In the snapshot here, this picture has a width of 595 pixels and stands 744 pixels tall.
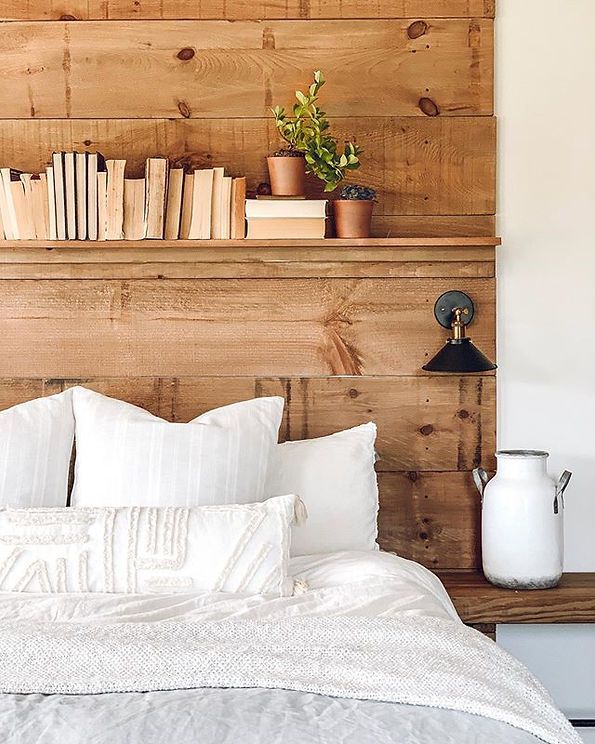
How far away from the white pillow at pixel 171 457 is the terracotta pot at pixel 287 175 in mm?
581

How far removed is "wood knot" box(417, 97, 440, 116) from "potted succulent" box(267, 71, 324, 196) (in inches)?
11.7

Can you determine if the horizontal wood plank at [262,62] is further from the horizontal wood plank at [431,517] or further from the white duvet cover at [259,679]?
the white duvet cover at [259,679]

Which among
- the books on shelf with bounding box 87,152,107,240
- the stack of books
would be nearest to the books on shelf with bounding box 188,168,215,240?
the stack of books

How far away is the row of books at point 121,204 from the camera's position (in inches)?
103

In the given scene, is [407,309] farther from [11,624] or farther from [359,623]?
[11,624]

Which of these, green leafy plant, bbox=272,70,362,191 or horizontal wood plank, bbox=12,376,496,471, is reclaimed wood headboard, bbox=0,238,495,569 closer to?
horizontal wood plank, bbox=12,376,496,471

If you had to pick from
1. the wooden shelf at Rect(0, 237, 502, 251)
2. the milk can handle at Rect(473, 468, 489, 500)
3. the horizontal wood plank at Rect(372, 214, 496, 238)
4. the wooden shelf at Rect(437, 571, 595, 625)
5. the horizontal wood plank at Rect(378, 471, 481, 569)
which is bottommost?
the wooden shelf at Rect(437, 571, 595, 625)

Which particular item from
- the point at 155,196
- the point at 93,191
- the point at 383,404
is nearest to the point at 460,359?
the point at 383,404

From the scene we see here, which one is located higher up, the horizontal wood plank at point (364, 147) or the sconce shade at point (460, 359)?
the horizontal wood plank at point (364, 147)

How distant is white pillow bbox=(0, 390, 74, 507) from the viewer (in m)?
2.35

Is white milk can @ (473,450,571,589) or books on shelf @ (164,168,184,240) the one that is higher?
books on shelf @ (164,168,184,240)

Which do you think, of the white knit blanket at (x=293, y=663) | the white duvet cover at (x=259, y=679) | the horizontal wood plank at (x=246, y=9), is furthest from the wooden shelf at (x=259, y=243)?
the white knit blanket at (x=293, y=663)

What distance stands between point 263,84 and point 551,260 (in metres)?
0.92

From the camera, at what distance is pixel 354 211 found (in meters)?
2.60
